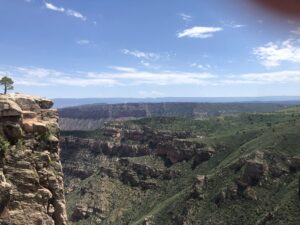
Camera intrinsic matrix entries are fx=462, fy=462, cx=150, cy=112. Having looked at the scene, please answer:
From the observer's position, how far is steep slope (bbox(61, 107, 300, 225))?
10281 cm

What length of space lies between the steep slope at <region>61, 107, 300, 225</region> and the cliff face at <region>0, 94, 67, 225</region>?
7046 cm

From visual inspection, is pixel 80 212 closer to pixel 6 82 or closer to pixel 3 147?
pixel 6 82

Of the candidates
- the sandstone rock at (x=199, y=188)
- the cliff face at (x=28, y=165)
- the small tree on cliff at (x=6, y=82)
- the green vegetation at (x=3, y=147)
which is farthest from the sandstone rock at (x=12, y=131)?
the sandstone rock at (x=199, y=188)

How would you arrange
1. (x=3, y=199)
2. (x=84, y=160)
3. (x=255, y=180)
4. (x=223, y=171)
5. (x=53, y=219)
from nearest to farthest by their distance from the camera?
1. (x=3, y=199)
2. (x=53, y=219)
3. (x=255, y=180)
4. (x=223, y=171)
5. (x=84, y=160)

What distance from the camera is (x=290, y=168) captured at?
346 feet

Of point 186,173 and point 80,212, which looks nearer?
point 80,212

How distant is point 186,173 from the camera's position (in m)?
142

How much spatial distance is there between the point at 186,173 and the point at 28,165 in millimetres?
126034

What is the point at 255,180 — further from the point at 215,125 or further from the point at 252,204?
the point at 215,125

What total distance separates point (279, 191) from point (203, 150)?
41639mm

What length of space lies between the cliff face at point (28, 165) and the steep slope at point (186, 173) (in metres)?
70.5

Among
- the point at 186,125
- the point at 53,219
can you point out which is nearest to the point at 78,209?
the point at 186,125

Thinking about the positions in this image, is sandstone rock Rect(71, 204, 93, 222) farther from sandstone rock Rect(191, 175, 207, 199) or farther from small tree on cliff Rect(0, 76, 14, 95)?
small tree on cliff Rect(0, 76, 14, 95)

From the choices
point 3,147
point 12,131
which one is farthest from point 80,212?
point 3,147
